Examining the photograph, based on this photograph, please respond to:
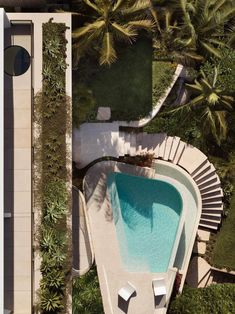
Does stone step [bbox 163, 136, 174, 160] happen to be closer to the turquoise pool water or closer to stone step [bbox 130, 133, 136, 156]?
the turquoise pool water

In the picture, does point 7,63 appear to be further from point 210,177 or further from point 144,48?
point 210,177

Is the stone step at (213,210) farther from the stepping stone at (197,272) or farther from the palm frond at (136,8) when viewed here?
the palm frond at (136,8)

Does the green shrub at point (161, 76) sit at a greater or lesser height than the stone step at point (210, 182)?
greater

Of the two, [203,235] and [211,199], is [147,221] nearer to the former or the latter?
[203,235]

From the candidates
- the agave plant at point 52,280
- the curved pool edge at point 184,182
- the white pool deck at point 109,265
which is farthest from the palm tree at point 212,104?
the agave plant at point 52,280

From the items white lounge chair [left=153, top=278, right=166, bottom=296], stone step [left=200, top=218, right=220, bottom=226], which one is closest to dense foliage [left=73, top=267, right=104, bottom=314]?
white lounge chair [left=153, top=278, right=166, bottom=296]
